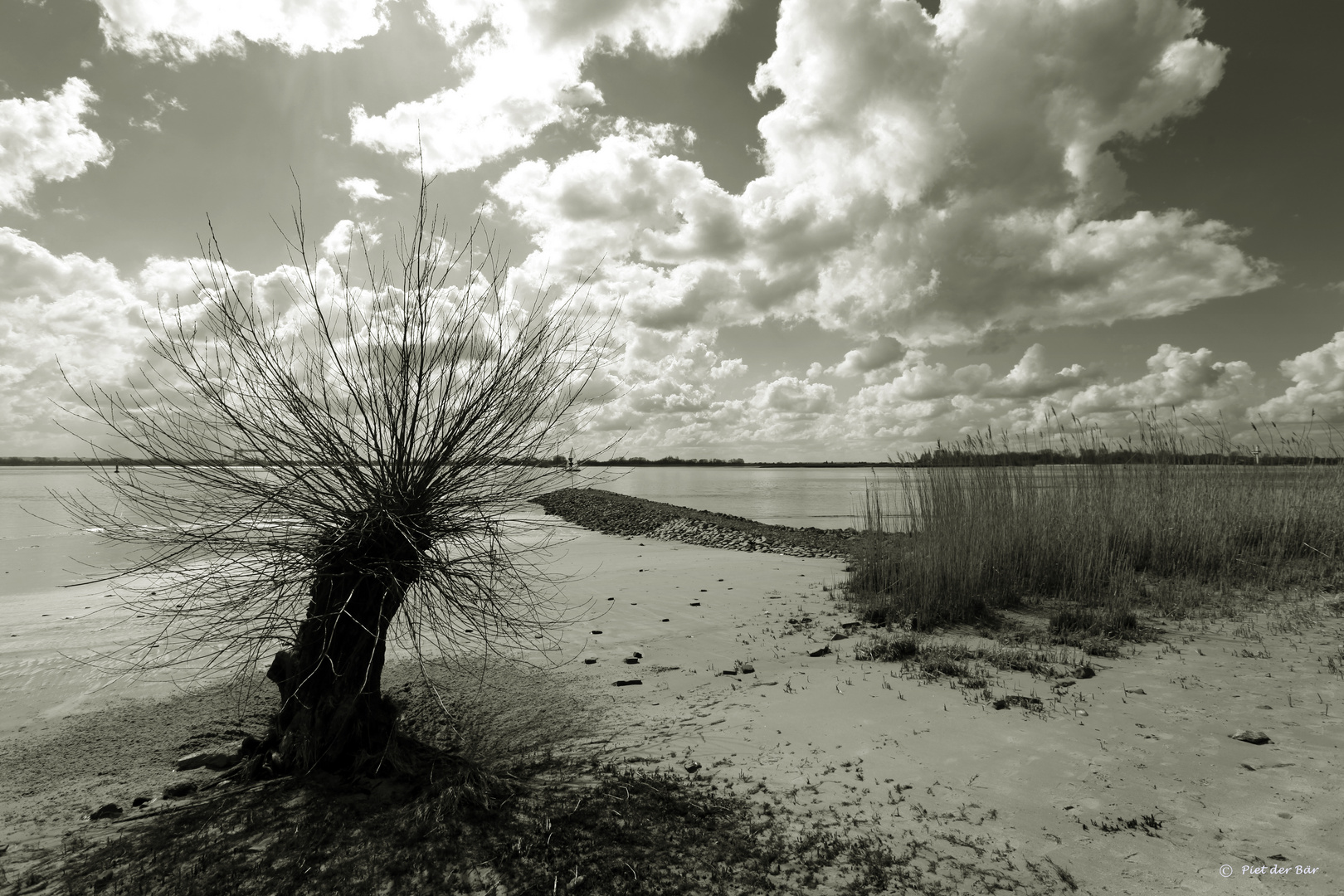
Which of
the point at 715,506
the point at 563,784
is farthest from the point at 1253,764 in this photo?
the point at 715,506

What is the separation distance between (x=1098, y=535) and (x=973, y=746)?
21.2ft

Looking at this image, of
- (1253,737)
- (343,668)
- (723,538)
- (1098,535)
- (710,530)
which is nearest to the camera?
(1253,737)

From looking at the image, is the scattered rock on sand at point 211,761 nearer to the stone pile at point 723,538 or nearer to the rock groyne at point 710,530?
the rock groyne at point 710,530

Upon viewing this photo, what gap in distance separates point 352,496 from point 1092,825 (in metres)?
4.32

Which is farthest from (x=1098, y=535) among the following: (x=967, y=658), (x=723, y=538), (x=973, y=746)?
(x=723, y=538)

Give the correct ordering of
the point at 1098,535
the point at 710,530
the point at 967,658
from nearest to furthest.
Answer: the point at 967,658 → the point at 1098,535 → the point at 710,530

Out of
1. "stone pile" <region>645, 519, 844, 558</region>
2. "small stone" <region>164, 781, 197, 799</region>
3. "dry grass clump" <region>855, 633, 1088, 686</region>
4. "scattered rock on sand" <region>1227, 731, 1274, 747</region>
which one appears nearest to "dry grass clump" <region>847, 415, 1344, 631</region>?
"dry grass clump" <region>855, 633, 1088, 686</region>

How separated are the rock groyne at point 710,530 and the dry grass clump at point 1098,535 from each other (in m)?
2.50

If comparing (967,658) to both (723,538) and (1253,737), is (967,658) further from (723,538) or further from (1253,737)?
(723,538)

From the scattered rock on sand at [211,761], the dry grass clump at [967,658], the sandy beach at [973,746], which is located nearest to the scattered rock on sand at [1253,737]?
the sandy beach at [973,746]

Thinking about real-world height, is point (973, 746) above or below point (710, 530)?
above

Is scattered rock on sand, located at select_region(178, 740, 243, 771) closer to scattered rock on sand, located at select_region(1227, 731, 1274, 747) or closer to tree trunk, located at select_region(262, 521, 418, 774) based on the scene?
tree trunk, located at select_region(262, 521, 418, 774)

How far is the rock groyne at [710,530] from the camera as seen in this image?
49.2ft

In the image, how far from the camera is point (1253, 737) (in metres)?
3.76
